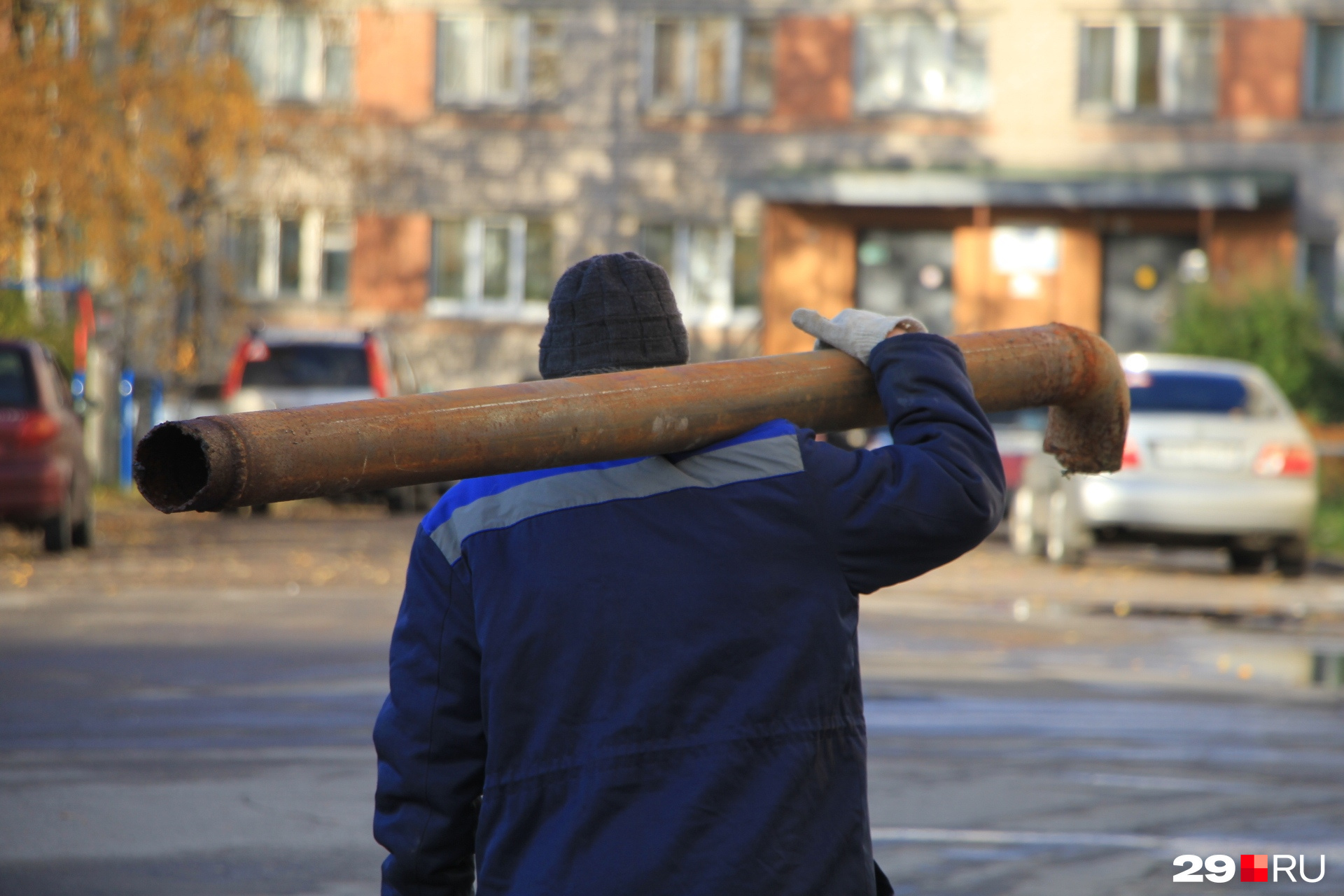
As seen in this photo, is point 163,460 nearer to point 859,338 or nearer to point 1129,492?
point 859,338

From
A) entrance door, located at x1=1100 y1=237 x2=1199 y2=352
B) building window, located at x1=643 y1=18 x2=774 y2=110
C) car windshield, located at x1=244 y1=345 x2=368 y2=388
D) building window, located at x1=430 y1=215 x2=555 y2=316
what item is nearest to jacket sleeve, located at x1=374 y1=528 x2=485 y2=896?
car windshield, located at x1=244 y1=345 x2=368 y2=388

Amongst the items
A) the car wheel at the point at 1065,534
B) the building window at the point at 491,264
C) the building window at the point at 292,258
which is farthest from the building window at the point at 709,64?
the car wheel at the point at 1065,534

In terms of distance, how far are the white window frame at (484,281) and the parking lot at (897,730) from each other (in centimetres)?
2033

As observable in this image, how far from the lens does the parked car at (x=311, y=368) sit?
21.6m

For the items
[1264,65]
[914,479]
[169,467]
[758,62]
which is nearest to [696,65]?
[758,62]

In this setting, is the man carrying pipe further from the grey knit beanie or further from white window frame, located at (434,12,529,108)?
white window frame, located at (434,12,529,108)

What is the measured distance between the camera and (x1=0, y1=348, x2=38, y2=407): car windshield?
1564 cm

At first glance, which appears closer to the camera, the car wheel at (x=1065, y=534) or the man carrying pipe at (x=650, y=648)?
the man carrying pipe at (x=650, y=648)

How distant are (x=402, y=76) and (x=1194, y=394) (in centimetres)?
2166

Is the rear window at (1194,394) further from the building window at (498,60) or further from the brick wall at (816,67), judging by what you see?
the building window at (498,60)

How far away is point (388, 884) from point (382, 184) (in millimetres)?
31171

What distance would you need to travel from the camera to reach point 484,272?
35250mm

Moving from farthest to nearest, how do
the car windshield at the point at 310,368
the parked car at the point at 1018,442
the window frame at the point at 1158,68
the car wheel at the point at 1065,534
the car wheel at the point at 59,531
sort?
1. the window frame at the point at 1158,68
2. the car windshield at the point at 310,368
3. the parked car at the point at 1018,442
4. the car wheel at the point at 1065,534
5. the car wheel at the point at 59,531

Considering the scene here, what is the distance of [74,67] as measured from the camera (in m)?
18.9
